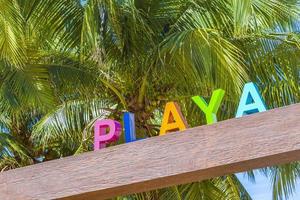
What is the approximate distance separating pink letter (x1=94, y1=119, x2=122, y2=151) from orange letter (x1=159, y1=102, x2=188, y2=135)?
387 millimetres

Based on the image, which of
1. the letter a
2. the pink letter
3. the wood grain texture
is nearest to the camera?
the wood grain texture

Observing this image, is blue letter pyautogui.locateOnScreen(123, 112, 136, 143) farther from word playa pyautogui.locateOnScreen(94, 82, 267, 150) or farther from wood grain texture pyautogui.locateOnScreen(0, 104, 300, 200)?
wood grain texture pyautogui.locateOnScreen(0, 104, 300, 200)

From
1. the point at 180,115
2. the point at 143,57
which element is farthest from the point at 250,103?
the point at 143,57

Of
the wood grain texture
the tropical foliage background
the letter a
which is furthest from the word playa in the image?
the tropical foliage background

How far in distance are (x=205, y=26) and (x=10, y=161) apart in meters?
3.41

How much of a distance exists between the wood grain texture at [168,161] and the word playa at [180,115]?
0.57 m

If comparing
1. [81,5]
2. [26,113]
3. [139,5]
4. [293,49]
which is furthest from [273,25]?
[26,113]

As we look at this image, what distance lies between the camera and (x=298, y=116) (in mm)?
3668

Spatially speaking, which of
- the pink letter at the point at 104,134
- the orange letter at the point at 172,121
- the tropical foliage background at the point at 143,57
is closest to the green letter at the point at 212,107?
the orange letter at the point at 172,121

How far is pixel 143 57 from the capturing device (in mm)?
7766

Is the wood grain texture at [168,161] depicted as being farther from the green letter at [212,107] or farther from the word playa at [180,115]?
the green letter at [212,107]

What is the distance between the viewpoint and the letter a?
4.41 metres

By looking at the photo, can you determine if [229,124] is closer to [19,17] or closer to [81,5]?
[19,17]

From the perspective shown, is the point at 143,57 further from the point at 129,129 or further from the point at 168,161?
the point at 168,161
